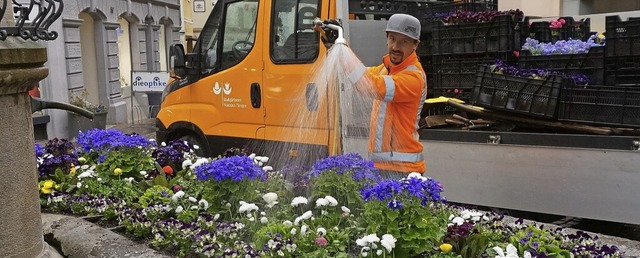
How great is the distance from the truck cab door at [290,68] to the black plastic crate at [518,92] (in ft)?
4.93

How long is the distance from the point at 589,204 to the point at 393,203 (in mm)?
2705

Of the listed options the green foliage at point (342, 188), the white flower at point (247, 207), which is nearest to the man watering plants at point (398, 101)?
the green foliage at point (342, 188)

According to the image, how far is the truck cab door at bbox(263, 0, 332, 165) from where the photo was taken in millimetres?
6438

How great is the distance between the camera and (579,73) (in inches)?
215

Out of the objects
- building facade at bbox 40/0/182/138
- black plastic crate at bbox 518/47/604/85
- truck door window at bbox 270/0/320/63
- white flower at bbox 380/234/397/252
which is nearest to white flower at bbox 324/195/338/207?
white flower at bbox 380/234/397/252

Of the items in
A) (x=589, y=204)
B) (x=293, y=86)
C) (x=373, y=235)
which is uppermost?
(x=293, y=86)

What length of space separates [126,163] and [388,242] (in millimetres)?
2451

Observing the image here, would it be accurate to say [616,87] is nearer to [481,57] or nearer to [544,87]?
[544,87]

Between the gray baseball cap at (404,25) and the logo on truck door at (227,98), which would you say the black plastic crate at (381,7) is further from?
the gray baseball cap at (404,25)

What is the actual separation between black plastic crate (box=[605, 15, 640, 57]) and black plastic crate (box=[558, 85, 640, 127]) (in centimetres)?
42

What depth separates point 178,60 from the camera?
773 centimetres

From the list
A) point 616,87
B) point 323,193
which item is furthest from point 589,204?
point 323,193

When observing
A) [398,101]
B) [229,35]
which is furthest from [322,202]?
[229,35]

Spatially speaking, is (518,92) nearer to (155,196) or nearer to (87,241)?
(155,196)
